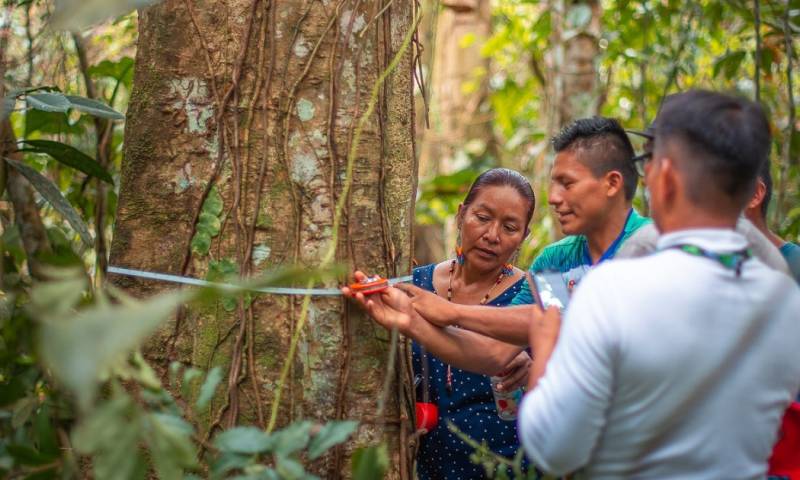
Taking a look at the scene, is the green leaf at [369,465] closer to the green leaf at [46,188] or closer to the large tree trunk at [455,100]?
the green leaf at [46,188]

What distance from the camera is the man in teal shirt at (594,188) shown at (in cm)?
244

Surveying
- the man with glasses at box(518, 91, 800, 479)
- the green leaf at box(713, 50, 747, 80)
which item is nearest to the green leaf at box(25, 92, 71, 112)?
the man with glasses at box(518, 91, 800, 479)

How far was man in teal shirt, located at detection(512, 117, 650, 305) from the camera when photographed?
244 centimetres

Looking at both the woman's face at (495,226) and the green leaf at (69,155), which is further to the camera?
the green leaf at (69,155)

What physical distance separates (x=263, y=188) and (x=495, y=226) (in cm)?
79

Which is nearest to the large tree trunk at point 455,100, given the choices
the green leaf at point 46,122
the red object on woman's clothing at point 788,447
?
the green leaf at point 46,122

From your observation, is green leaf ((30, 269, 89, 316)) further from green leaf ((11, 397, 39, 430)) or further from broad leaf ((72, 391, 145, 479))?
green leaf ((11, 397, 39, 430))

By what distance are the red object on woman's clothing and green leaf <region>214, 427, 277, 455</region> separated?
1099 millimetres

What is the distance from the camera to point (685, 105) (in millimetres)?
1603

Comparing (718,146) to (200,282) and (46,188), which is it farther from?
(46,188)

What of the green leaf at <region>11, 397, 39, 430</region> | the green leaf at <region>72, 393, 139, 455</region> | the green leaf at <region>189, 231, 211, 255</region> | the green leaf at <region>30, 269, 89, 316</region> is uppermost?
the green leaf at <region>30, 269, 89, 316</region>

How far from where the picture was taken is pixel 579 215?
2.43 meters

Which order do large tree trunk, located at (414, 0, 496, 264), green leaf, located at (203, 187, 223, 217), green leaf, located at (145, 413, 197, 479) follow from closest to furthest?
green leaf, located at (145, 413, 197, 479)
green leaf, located at (203, 187, 223, 217)
large tree trunk, located at (414, 0, 496, 264)

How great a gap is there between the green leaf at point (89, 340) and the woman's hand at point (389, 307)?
953mm
